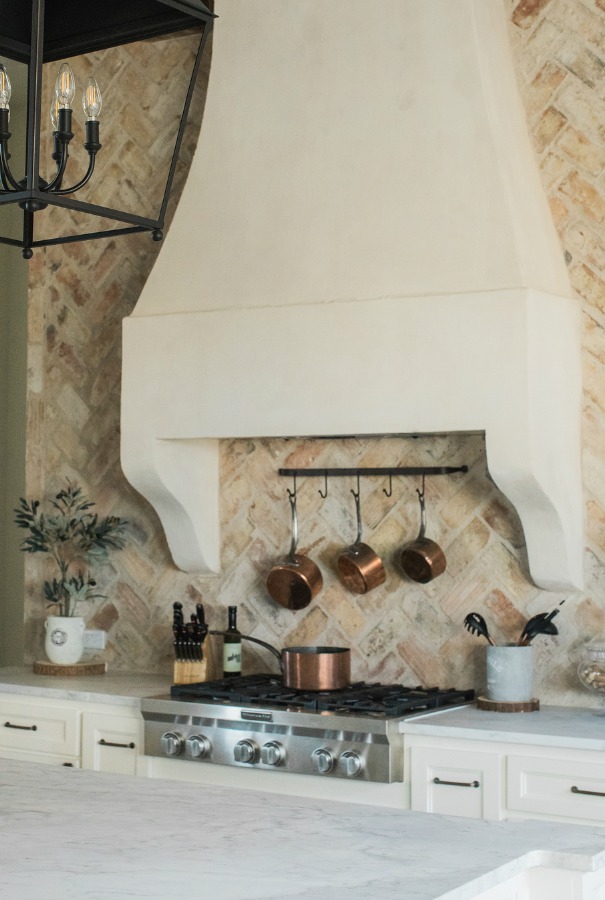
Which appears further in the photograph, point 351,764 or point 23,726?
point 23,726

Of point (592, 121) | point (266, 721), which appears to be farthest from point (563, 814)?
point (592, 121)

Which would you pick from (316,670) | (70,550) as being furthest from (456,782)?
(70,550)

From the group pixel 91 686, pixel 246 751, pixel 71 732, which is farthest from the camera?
pixel 91 686

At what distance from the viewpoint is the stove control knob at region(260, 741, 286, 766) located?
12.5 feet

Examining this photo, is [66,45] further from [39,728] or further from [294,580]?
[39,728]

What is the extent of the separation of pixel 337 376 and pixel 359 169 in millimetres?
688

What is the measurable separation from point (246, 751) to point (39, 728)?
0.97m

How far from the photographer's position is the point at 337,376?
3.96m

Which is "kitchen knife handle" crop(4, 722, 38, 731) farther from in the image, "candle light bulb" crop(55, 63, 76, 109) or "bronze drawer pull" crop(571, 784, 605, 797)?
"candle light bulb" crop(55, 63, 76, 109)

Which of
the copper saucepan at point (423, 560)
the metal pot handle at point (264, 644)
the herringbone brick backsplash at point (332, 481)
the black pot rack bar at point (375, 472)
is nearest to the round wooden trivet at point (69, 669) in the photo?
the herringbone brick backsplash at point (332, 481)

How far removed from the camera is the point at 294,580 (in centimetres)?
443

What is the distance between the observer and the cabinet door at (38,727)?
4344mm

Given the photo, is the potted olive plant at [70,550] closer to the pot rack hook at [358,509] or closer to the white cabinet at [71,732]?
the white cabinet at [71,732]

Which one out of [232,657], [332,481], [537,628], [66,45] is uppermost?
[66,45]
